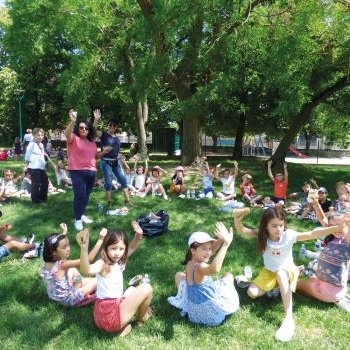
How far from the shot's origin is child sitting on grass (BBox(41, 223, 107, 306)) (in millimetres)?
4301

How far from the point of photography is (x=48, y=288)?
4531 mm

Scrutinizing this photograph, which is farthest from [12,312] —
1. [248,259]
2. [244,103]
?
[244,103]

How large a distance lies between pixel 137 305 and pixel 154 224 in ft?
10.2

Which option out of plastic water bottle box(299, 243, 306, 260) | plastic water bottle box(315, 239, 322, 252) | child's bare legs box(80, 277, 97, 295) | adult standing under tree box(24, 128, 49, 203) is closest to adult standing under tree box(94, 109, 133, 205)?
adult standing under tree box(24, 128, 49, 203)

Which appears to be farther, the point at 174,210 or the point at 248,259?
the point at 174,210

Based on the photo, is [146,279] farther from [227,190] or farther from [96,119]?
[227,190]

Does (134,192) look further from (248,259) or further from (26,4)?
(26,4)

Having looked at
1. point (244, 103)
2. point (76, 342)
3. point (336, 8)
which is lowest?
point (76, 342)

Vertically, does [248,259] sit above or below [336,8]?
below

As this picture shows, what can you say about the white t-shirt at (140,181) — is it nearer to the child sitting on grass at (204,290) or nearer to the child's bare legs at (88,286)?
the child's bare legs at (88,286)

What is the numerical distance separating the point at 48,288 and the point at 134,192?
6041mm

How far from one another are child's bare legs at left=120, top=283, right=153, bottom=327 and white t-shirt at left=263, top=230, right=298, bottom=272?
4.79 ft

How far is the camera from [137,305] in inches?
160

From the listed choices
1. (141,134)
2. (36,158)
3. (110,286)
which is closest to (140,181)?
(36,158)
